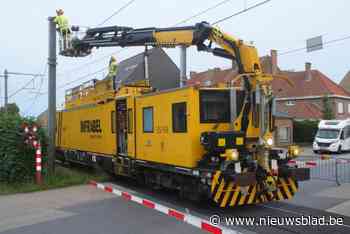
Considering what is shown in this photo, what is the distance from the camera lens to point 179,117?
10094mm

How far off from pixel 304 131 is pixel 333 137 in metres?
9.62

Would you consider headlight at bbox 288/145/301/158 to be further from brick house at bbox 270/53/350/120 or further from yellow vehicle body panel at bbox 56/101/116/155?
brick house at bbox 270/53/350/120

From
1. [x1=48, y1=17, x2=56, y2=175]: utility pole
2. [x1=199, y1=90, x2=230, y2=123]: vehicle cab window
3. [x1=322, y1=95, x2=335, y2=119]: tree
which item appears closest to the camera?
[x1=199, y1=90, x2=230, y2=123]: vehicle cab window

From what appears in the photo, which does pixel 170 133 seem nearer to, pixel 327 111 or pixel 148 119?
pixel 148 119

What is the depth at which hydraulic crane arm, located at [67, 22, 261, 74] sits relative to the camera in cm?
1026

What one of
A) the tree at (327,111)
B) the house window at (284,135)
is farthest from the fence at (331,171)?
the tree at (327,111)

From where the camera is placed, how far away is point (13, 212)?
1005 cm

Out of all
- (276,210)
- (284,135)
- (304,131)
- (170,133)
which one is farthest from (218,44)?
(304,131)

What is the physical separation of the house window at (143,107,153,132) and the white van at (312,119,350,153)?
24.0m

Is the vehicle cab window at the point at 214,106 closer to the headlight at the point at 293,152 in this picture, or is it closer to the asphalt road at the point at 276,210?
the headlight at the point at 293,152

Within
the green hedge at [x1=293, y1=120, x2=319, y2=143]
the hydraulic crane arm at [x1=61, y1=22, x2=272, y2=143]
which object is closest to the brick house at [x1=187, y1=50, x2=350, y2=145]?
the green hedge at [x1=293, y1=120, x2=319, y2=143]

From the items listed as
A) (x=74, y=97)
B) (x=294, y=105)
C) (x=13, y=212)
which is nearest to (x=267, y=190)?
(x=13, y=212)

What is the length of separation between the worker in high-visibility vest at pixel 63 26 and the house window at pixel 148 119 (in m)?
5.61

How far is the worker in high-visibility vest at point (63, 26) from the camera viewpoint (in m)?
15.7
